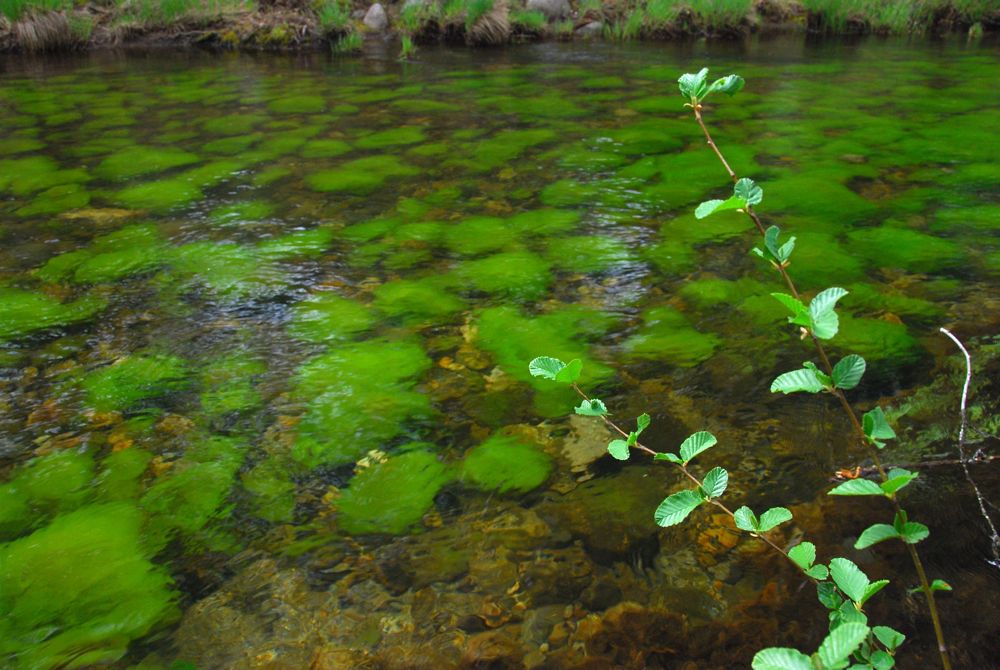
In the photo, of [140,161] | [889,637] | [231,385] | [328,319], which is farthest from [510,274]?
[140,161]

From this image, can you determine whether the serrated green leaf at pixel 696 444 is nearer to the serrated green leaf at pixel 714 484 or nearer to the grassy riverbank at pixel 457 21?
the serrated green leaf at pixel 714 484

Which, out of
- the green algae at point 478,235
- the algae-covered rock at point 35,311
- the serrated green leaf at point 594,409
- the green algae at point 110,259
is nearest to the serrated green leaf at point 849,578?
the serrated green leaf at point 594,409

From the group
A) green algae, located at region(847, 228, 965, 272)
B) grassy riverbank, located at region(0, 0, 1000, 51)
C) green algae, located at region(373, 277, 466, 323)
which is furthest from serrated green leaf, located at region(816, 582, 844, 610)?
grassy riverbank, located at region(0, 0, 1000, 51)

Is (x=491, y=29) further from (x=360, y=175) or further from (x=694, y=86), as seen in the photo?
(x=694, y=86)

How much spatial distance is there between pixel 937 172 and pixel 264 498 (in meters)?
3.29

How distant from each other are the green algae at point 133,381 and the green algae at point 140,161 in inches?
78.3

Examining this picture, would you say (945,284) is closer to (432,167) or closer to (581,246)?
(581,246)

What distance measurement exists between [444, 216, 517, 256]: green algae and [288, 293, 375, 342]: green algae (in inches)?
22.2

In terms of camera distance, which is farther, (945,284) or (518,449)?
(945,284)

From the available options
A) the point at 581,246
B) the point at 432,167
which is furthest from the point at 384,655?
the point at 432,167

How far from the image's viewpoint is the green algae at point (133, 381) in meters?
1.89

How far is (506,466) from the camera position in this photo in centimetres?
163

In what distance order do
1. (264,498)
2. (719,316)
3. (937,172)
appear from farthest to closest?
(937,172) < (719,316) < (264,498)

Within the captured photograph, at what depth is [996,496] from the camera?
1.39 m
